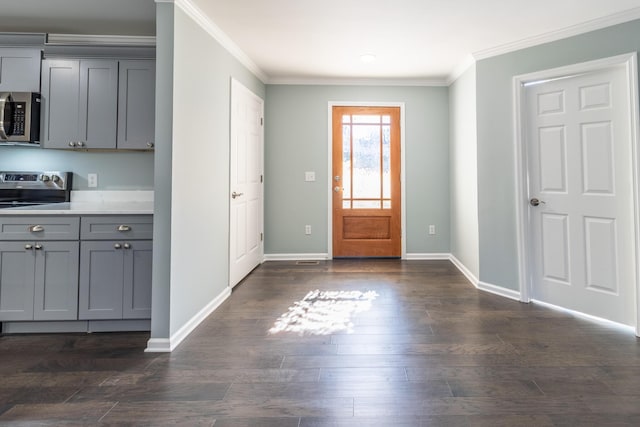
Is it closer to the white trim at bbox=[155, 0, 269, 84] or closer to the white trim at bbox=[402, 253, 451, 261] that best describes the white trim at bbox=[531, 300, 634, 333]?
the white trim at bbox=[402, 253, 451, 261]

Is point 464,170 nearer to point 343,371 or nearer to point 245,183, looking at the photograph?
point 245,183

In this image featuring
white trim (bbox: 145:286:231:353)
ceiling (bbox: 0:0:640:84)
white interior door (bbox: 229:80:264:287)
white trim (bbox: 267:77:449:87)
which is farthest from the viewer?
white trim (bbox: 267:77:449:87)

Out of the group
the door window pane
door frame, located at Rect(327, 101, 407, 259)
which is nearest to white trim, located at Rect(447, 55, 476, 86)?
door frame, located at Rect(327, 101, 407, 259)

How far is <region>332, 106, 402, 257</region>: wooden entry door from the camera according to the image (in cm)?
482

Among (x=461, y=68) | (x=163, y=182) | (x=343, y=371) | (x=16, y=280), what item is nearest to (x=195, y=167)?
(x=163, y=182)

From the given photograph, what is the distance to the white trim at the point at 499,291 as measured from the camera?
324 centimetres

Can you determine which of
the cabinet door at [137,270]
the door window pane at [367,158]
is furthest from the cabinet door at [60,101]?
the door window pane at [367,158]

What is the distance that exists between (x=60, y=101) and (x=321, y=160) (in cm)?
289

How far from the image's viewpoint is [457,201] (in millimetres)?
4438

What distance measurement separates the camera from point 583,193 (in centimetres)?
285

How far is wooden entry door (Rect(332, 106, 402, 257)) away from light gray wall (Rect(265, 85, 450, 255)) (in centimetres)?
15

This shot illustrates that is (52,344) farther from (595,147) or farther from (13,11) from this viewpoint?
(595,147)

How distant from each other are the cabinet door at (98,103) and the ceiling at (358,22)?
15.1 inches

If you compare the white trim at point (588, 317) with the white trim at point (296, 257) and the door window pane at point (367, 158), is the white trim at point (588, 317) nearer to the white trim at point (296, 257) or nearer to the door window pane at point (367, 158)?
the door window pane at point (367, 158)
